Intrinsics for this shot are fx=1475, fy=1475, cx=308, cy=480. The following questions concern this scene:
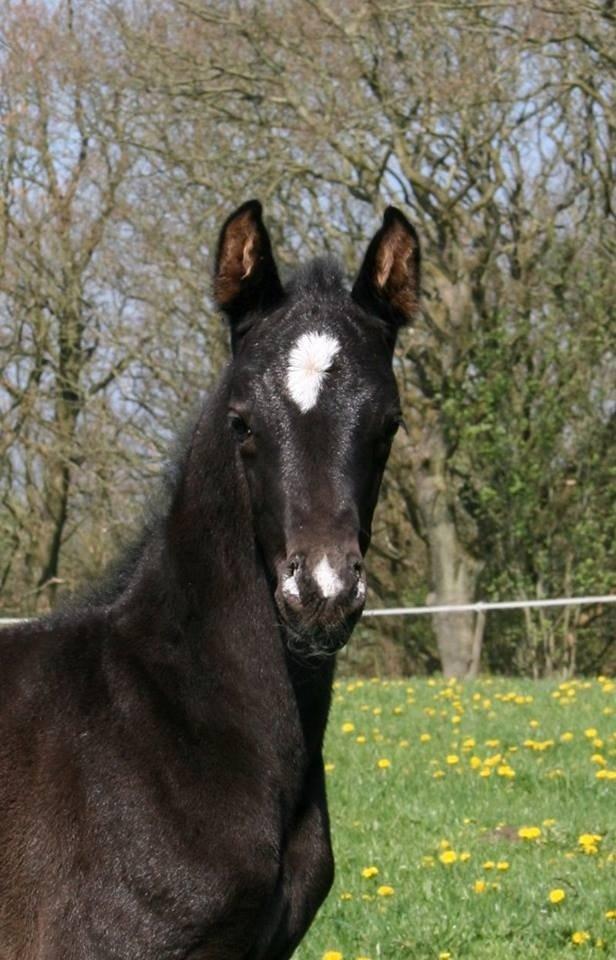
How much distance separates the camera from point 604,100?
747 inches

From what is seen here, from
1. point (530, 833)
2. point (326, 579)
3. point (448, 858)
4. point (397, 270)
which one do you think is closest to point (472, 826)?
point (530, 833)

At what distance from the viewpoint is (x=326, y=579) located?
3.35 metres

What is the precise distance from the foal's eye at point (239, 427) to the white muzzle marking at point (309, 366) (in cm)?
18

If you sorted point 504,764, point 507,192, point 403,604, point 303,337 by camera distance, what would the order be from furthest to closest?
point 403,604
point 507,192
point 504,764
point 303,337

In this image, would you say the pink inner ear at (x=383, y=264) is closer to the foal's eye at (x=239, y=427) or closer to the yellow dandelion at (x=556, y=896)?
the foal's eye at (x=239, y=427)

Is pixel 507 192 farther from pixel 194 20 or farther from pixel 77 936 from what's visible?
pixel 77 936

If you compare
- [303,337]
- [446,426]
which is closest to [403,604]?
[446,426]

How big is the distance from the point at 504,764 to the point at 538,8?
451 inches

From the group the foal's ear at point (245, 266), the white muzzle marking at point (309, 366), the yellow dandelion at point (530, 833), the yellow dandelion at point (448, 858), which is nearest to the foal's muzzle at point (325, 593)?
the white muzzle marking at point (309, 366)

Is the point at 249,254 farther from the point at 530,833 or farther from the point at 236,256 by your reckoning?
the point at 530,833

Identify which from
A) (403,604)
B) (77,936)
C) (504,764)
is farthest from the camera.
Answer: (403,604)

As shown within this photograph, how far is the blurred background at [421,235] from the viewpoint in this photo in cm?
1931

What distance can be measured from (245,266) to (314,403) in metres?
0.53

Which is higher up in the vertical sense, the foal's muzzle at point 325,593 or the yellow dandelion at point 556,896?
the foal's muzzle at point 325,593
